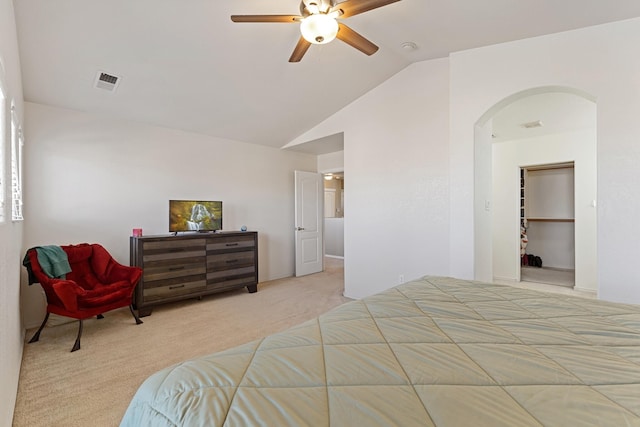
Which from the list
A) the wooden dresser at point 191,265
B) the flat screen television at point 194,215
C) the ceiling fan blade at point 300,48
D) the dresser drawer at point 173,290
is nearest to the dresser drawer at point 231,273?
the wooden dresser at point 191,265

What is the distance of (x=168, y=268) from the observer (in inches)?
149

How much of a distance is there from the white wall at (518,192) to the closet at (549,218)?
0.99 m

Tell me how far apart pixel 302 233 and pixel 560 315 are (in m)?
4.70

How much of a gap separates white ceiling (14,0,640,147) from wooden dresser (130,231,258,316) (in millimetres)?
1645

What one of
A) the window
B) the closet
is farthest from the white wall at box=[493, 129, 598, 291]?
the window

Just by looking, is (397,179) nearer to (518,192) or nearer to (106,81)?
(518,192)

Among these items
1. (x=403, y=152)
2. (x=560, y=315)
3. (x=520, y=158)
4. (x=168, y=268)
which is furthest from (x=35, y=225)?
(x=520, y=158)

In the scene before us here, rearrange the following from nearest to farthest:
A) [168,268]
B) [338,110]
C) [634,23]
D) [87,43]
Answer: [634,23], [87,43], [168,268], [338,110]

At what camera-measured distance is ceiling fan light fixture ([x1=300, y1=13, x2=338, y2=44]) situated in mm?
2008

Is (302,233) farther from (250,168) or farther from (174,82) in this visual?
(174,82)

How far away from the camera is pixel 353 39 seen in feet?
7.66

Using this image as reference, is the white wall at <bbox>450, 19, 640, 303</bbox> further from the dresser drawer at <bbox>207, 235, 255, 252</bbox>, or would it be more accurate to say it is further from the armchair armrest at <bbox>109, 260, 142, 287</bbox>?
the armchair armrest at <bbox>109, 260, 142, 287</bbox>

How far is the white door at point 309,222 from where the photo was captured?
5797mm

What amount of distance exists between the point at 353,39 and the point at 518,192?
4.34 meters
